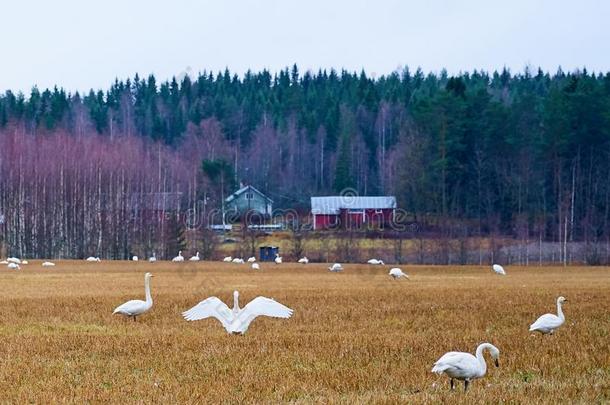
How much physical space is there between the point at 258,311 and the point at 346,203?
2767 inches

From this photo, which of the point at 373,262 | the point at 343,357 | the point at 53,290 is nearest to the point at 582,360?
the point at 343,357

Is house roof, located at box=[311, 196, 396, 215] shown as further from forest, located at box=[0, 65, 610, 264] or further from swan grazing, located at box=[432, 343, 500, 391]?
swan grazing, located at box=[432, 343, 500, 391]

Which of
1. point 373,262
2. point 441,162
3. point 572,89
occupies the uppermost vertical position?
point 572,89

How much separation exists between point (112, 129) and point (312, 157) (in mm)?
29599

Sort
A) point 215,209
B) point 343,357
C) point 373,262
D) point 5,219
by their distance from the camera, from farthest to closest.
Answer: point 215,209 → point 5,219 → point 373,262 → point 343,357

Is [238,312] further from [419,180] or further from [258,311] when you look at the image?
[419,180]

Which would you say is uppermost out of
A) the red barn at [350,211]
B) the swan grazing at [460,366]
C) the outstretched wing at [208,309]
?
the swan grazing at [460,366]

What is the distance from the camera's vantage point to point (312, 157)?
385ft

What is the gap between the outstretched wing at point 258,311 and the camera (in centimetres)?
1747

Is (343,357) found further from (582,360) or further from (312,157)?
(312,157)

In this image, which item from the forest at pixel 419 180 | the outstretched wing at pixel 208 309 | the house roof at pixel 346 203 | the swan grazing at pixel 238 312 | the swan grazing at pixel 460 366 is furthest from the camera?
the house roof at pixel 346 203

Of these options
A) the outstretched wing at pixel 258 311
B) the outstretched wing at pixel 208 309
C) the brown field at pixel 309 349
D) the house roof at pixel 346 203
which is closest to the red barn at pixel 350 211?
the house roof at pixel 346 203

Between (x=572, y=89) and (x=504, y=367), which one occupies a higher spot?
(x=572, y=89)

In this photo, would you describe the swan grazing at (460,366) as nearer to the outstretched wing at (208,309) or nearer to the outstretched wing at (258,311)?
the outstretched wing at (258,311)
